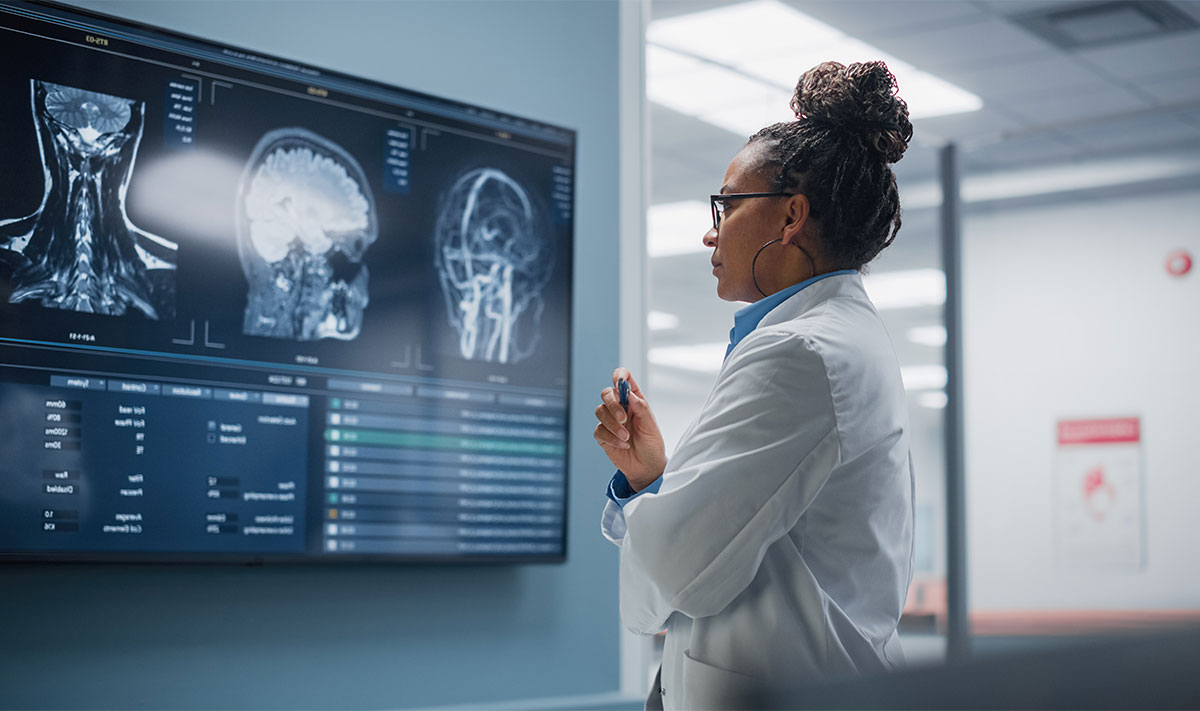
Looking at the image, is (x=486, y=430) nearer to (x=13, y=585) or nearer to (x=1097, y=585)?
(x=13, y=585)

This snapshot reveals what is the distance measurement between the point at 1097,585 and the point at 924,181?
214 cm

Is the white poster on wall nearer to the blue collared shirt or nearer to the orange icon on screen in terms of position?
the orange icon on screen

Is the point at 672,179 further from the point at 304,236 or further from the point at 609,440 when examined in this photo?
the point at 609,440

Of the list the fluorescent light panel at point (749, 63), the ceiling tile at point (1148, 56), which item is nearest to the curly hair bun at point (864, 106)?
the fluorescent light panel at point (749, 63)

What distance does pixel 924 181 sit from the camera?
618 centimetres

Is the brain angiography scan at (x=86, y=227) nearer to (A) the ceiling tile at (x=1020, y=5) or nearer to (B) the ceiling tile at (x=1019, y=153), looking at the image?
(A) the ceiling tile at (x=1020, y=5)

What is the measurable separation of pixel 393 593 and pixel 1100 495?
4.10 metres

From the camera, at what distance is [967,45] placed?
14.6 feet

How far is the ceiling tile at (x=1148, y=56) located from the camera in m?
4.44

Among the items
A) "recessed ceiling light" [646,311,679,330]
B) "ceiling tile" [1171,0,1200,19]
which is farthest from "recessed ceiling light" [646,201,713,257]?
"ceiling tile" [1171,0,1200,19]

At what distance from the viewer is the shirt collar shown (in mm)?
1533

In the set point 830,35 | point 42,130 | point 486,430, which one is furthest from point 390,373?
point 830,35

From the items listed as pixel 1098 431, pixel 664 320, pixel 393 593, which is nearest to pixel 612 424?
pixel 393 593

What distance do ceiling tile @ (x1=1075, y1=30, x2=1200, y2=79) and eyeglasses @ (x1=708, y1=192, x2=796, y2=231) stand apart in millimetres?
3446
